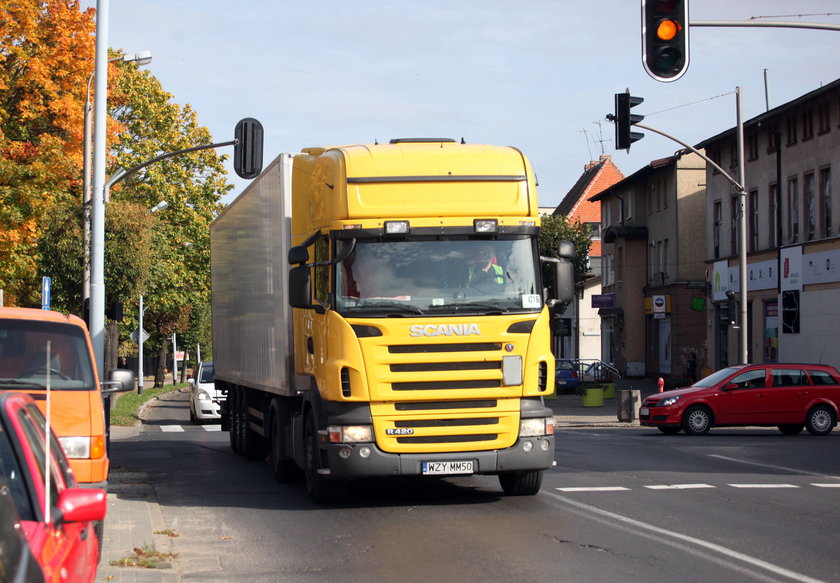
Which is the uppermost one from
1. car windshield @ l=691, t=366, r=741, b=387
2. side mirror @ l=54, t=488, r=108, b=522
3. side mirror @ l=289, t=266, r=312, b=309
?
Result: side mirror @ l=289, t=266, r=312, b=309

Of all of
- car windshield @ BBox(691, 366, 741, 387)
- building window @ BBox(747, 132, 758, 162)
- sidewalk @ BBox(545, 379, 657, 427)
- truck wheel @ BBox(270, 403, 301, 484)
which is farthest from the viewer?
building window @ BBox(747, 132, 758, 162)

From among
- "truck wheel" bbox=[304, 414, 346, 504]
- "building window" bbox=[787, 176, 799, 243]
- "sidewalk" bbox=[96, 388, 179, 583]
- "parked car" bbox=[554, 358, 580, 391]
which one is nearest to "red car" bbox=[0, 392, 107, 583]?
"sidewalk" bbox=[96, 388, 179, 583]

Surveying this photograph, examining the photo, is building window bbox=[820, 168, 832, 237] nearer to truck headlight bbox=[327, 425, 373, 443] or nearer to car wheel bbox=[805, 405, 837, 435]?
car wheel bbox=[805, 405, 837, 435]

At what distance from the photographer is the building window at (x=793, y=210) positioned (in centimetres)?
4003

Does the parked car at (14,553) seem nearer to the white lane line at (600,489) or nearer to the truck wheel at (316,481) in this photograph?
the truck wheel at (316,481)

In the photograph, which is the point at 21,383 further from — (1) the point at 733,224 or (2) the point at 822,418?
(1) the point at 733,224

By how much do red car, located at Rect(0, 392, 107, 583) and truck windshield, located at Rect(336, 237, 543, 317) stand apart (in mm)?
6854

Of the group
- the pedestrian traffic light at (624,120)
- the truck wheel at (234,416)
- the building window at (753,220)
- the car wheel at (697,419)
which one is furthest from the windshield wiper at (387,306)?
the building window at (753,220)

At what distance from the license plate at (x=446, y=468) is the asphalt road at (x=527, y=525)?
0.39 metres

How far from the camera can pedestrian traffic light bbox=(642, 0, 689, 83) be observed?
44.6ft

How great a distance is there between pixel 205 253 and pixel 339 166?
37700mm

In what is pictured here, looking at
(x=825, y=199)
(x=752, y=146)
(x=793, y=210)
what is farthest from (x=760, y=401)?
(x=752, y=146)

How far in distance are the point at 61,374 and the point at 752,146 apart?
1446 inches

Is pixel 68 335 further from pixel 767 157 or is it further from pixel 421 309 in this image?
pixel 767 157
